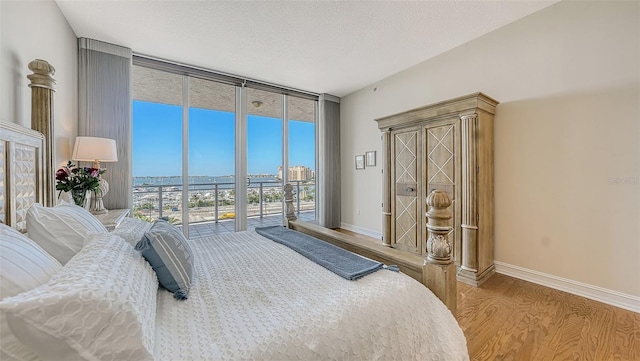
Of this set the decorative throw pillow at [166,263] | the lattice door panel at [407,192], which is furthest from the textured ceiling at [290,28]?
the decorative throw pillow at [166,263]

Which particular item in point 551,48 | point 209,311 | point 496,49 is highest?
point 496,49

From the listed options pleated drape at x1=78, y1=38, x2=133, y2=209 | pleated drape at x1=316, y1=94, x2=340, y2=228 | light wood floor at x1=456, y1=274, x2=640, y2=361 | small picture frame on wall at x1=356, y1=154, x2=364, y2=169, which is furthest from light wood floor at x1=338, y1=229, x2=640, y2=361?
pleated drape at x1=78, y1=38, x2=133, y2=209

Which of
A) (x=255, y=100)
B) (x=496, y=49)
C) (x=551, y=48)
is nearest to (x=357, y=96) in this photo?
(x=255, y=100)

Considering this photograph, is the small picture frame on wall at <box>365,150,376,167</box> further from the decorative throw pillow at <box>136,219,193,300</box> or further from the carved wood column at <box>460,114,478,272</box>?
the decorative throw pillow at <box>136,219,193,300</box>

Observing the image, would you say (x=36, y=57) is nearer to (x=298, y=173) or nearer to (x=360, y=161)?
(x=298, y=173)

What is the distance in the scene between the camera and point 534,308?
2.19 meters

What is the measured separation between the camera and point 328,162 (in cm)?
528

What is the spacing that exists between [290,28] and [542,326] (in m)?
3.64

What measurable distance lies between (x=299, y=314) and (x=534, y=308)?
2.37 meters

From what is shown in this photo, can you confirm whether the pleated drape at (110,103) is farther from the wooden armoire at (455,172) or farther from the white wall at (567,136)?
the white wall at (567,136)

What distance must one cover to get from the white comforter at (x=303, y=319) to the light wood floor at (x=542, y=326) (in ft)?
2.92

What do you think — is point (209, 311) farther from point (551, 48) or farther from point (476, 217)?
point (551, 48)

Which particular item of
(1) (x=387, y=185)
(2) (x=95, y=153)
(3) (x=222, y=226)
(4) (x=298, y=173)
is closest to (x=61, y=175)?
(2) (x=95, y=153)

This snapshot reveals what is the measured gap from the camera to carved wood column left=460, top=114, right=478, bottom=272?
9.00ft
